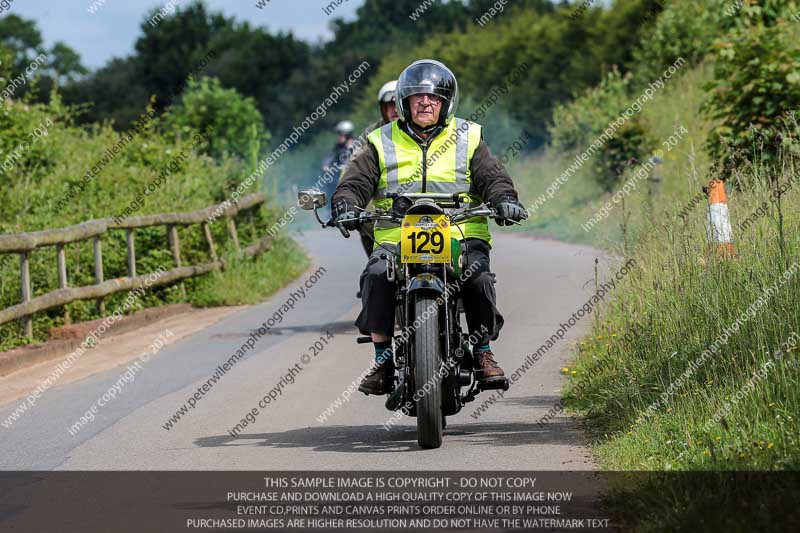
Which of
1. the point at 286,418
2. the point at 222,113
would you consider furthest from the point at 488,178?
the point at 222,113

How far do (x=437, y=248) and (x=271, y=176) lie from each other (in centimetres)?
1684

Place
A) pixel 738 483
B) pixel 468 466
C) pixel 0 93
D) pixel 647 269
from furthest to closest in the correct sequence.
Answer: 1. pixel 0 93
2. pixel 647 269
3. pixel 468 466
4. pixel 738 483

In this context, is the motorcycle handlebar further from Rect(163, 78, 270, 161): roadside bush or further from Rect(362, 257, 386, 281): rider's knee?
Rect(163, 78, 270, 161): roadside bush

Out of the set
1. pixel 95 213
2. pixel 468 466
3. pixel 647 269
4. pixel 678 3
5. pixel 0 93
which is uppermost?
pixel 678 3

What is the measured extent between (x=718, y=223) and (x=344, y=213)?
278 centimetres

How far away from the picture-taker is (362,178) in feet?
28.7

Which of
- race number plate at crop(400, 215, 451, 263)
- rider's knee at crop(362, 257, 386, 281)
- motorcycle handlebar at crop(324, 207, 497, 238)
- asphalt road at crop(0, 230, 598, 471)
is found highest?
motorcycle handlebar at crop(324, 207, 497, 238)

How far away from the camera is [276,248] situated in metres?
22.6

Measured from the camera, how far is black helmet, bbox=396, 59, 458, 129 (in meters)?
8.65

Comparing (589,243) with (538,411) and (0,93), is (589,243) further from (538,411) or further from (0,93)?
(538,411)

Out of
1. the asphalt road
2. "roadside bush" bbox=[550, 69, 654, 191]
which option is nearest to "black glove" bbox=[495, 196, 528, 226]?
the asphalt road

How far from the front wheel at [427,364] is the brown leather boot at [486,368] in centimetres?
47

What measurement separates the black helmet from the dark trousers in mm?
879

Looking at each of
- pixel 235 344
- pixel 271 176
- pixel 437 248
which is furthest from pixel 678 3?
pixel 437 248
